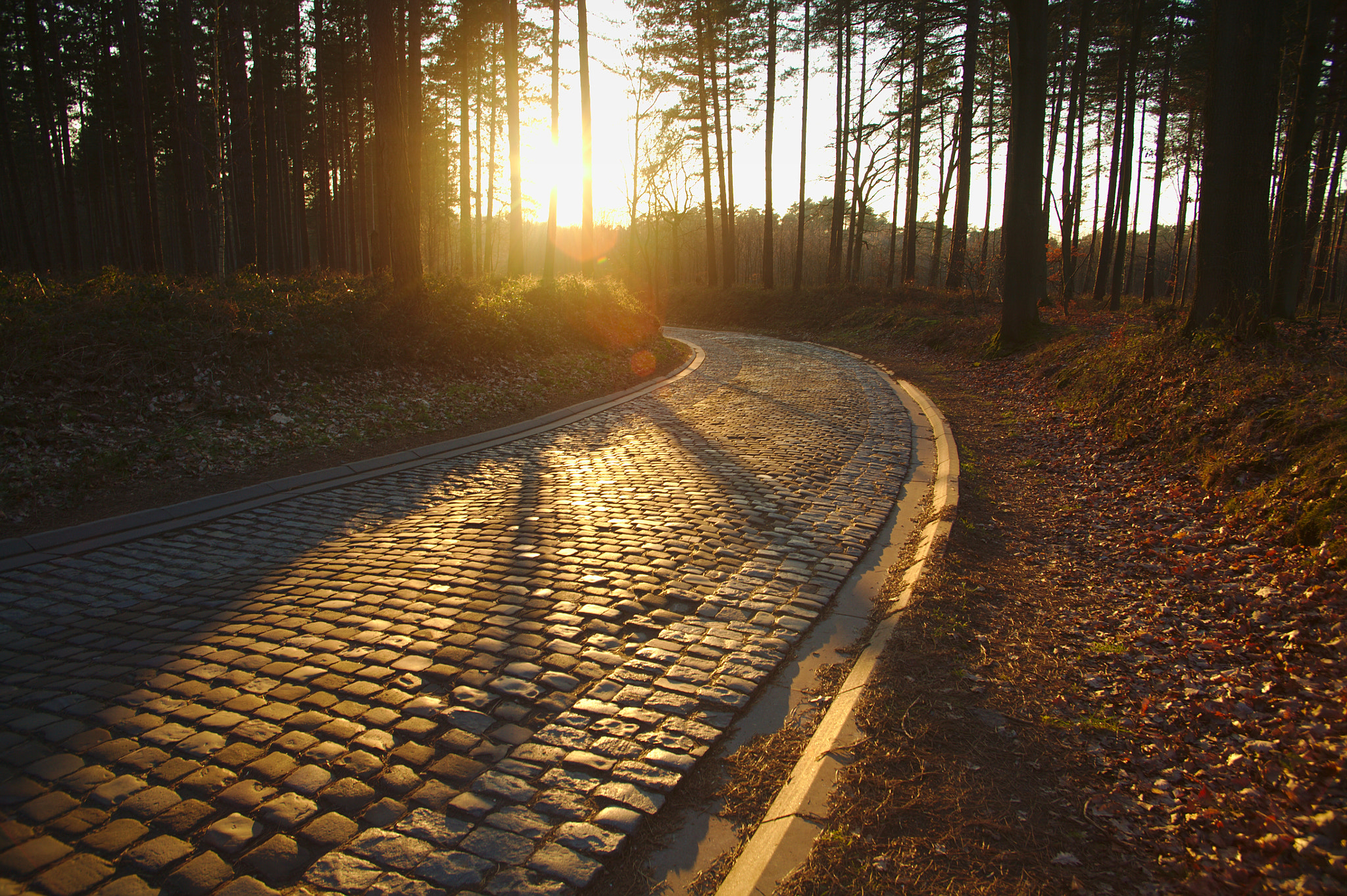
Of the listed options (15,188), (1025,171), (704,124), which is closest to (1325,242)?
A: (1025,171)

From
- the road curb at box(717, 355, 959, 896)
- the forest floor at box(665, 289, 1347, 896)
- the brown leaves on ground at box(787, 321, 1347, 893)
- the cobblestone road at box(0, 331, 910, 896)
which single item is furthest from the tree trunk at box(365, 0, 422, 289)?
the road curb at box(717, 355, 959, 896)

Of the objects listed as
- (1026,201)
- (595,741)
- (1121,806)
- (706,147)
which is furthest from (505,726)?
(706,147)

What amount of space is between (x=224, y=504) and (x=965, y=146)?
27.1 m

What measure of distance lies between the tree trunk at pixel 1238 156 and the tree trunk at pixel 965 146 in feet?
42.3

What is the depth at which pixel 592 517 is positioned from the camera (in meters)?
7.02

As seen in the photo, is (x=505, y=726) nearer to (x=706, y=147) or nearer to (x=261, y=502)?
(x=261, y=502)

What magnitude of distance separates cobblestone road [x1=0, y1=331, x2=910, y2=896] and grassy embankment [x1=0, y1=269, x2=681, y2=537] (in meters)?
1.85

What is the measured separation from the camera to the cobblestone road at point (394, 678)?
2703 millimetres

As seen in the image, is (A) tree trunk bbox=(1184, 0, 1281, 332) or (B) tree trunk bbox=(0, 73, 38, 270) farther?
(B) tree trunk bbox=(0, 73, 38, 270)

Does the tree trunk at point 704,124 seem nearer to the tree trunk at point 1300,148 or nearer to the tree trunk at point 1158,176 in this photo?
the tree trunk at point 1158,176

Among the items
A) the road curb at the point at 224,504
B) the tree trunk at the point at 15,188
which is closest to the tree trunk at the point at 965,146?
the road curb at the point at 224,504

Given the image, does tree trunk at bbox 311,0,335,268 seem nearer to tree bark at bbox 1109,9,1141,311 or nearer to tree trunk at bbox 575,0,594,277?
tree trunk at bbox 575,0,594,277

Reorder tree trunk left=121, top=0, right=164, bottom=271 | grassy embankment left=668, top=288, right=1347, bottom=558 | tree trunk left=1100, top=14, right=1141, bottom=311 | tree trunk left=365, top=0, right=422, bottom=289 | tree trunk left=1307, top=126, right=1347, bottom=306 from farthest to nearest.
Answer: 1. tree trunk left=1100, top=14, right=1141, bottom=311
2. tree trunk left=1307, top=126, right=1347, bottom=306
3. tree trunk left=121, top=0, right=164, bottom=271
4. tree trunk left=365, top=0, right=422, bottom=289
5. grassy embankment left=668, top=288, right=1347, bottom=558

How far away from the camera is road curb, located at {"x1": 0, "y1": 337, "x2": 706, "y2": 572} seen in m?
6.17
